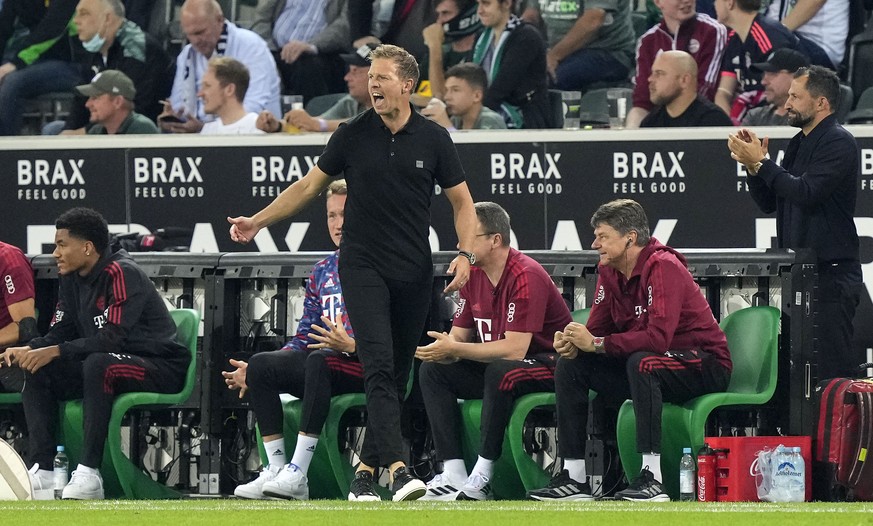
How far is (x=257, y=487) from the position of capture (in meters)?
7.38

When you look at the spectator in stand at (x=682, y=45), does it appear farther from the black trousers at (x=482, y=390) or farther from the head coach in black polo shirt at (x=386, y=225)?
the head coach in black polo shirt at (x=386, y=225)

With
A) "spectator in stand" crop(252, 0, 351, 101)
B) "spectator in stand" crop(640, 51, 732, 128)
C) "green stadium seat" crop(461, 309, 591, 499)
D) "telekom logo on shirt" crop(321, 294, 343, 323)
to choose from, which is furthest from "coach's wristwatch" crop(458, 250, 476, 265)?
"spectator in stand" crop(252, 0, 351, 101)

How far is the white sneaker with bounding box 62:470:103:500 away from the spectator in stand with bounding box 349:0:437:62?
16.5ft

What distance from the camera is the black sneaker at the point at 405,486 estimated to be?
6.25 m

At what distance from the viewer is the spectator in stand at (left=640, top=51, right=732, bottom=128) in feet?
33.0

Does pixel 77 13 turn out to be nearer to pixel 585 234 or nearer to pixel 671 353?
pixel 585 234

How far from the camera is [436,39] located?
37.6 ft

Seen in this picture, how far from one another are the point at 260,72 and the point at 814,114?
4.97 m

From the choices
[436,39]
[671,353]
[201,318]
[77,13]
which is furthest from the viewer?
[77,13]

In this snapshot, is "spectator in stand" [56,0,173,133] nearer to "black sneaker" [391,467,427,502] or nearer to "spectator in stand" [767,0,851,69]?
"spectator in stand" [767,0,851,69]

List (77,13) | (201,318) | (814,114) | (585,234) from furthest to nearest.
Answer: (77,13), (585,234), (201,318), (814,114)

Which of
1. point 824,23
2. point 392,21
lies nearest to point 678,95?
point 824,23

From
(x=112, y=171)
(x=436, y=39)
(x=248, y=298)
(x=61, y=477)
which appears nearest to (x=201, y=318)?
(x=248, y=298)

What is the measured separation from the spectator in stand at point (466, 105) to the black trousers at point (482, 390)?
3258 millimetres
